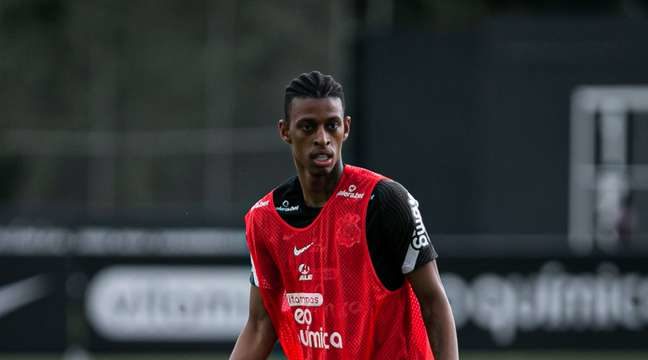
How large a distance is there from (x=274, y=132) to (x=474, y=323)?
11.1 m

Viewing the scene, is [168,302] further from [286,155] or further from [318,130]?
[286,155]

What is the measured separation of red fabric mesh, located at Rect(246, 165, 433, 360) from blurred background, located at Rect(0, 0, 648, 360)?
849cm

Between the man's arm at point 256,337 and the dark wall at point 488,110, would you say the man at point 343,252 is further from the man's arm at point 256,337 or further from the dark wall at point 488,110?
the dark wall at point 488,110

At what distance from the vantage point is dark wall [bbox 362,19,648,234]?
18406mm

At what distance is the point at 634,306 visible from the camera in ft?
46.2

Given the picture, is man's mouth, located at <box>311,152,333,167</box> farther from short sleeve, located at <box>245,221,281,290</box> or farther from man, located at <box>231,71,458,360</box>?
short sleeve, located at <box>245,221,281,290</box>

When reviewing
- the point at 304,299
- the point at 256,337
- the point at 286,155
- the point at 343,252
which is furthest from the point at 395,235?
the point at 286,155

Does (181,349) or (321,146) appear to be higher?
(321,146)

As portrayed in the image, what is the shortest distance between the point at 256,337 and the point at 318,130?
1.08m

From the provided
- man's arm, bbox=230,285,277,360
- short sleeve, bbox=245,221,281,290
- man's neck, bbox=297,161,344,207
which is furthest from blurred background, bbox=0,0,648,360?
man's neck, bbox=297,161,344,207

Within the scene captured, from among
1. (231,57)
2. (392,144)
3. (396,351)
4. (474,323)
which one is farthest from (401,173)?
(396,351)

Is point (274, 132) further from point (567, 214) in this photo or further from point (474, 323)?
point (474, 323)

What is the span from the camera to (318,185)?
552 centimetres

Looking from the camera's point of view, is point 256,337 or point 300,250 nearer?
point 300,250
